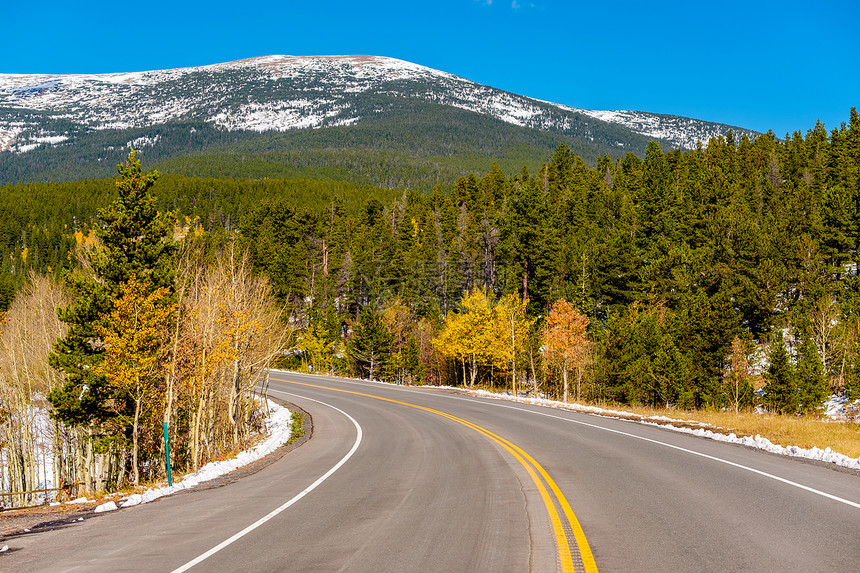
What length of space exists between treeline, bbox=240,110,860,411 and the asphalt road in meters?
25.1

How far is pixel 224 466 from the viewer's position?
14.6 m

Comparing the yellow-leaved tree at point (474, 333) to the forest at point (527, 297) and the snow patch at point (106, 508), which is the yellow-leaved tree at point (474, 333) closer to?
the forest at point (527, 297)

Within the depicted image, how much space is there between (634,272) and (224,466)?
→ 46.3 meters

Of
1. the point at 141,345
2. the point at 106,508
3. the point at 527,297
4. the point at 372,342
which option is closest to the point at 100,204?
the point at 372,342

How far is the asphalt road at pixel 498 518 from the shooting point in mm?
6309

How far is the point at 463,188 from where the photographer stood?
111 meters

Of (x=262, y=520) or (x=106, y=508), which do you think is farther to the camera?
(x=106, y=508)

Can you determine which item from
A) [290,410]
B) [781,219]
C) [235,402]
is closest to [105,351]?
[235,402]

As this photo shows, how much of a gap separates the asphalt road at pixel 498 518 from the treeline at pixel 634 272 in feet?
82.5

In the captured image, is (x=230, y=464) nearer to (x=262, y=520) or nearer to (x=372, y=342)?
(x=262, y=520)

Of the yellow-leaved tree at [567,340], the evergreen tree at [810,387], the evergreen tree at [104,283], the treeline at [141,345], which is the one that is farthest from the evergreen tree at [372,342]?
the evergreen tree at [810,387]

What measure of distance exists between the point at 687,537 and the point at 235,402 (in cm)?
2118

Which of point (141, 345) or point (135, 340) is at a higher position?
point (135, 340)

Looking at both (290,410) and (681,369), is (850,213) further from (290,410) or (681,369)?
(290,410)
